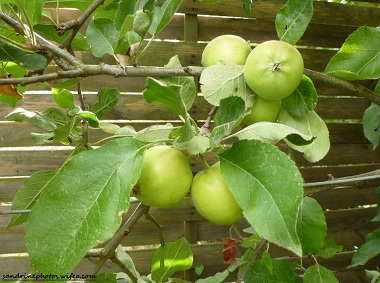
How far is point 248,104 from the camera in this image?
0.54m

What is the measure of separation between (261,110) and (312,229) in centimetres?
26

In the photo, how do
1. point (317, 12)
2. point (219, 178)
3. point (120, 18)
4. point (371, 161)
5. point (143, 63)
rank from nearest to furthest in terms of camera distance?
point (219, 178) → point (120, 18) → point (143, 63) → point (317, 12) → point (371, 161)

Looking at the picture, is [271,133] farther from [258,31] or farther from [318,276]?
[258,31]

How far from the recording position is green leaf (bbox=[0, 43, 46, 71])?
2.00 feet

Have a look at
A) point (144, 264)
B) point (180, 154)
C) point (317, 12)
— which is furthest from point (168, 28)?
point (180, 154)

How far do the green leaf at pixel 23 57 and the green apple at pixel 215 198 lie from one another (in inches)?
12.0

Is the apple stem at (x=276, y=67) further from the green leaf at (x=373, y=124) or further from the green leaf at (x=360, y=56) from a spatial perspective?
the green leaf at (x=373, y=124)

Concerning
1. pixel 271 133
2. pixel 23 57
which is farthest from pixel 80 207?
pixel 23 57

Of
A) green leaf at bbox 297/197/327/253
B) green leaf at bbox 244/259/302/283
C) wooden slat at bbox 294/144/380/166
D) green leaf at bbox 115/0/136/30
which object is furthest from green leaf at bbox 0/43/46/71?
wooden slat at bbox 294/144/380/166

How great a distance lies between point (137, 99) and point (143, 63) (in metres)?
0.17

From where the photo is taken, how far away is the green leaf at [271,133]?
44 centimetres

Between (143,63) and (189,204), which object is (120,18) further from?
(189,204)

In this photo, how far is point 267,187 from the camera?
1.33 ft

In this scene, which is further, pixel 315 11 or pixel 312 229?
pixel 315 11
